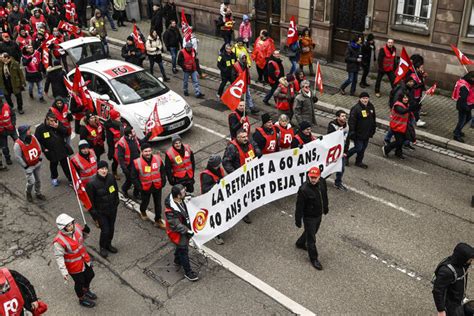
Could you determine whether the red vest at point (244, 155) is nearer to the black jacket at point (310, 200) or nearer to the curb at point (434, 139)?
the black jacket at point (310, 200)

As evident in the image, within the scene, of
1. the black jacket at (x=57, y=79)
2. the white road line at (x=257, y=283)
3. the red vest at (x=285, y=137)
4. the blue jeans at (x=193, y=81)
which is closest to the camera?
the white road line at (x=257, y=283)

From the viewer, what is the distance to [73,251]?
272 inches

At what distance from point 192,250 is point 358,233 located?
9.65 ft

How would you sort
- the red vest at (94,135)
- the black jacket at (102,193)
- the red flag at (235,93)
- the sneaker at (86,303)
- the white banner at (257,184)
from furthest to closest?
the red flag at (235,93) < the red vest at (94,135) < the white banner at (257,184) < the black jacket at (102,193) < the sneaker at (86,303)

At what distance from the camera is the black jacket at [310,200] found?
7607 millimetres

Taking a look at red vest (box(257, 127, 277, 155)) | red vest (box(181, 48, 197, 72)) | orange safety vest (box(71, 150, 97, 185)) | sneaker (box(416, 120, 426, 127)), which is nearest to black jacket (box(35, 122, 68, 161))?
orange safety vest (box(71, 150, 97, 185))

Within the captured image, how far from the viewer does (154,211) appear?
9797 mm

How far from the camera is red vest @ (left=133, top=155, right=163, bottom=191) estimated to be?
28.4ft

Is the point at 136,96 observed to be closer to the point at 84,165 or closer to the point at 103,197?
the point at 84,165

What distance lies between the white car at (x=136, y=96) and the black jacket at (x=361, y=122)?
4.36m

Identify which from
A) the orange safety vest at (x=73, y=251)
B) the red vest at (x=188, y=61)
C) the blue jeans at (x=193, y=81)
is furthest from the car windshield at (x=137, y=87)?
the orange safety vest at (x=73, y=251)

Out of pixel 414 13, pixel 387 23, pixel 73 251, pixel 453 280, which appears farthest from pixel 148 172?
pixel 414 13

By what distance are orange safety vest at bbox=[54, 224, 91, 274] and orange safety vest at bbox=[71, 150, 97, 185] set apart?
224 centimetres

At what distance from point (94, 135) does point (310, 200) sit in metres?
5.03
